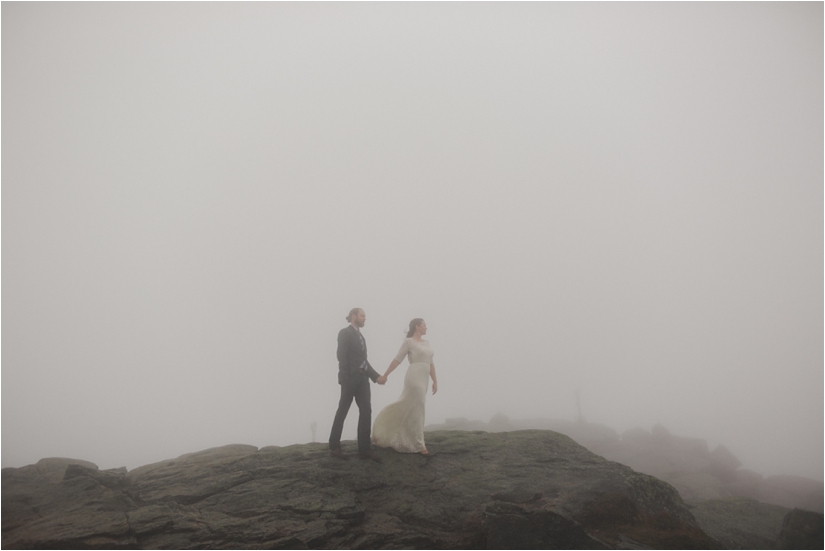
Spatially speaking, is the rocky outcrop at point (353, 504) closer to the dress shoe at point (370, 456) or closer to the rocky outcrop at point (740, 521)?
the dress shoe at point (370, 456)

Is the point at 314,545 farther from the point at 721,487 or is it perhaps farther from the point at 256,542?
the point at 721,487

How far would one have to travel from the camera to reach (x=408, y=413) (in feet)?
39.3

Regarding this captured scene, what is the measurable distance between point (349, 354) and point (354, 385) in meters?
0.88

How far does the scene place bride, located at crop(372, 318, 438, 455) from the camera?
11.8 m

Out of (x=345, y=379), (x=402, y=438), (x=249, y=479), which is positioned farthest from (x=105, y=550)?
(x=402, y=438)

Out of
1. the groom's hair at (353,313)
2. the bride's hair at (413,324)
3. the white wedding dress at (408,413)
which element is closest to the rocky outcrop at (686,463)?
the white wedding dress at (408,413)

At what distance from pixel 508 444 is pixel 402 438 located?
3.36 m

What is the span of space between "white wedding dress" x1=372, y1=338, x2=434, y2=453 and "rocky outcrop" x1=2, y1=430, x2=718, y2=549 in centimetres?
43

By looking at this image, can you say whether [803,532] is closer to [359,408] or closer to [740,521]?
[740,521]

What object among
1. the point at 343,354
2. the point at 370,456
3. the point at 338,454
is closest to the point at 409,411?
the point at 370,456

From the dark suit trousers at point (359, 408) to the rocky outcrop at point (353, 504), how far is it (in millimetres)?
546

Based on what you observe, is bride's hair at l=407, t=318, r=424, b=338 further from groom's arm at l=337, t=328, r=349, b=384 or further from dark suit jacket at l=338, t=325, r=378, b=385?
groom's arm at l=337, t=328, r=349, b=384

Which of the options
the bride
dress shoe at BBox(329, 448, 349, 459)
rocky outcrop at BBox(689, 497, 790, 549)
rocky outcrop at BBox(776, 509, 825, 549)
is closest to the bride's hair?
the bride

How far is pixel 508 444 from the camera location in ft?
41.1
